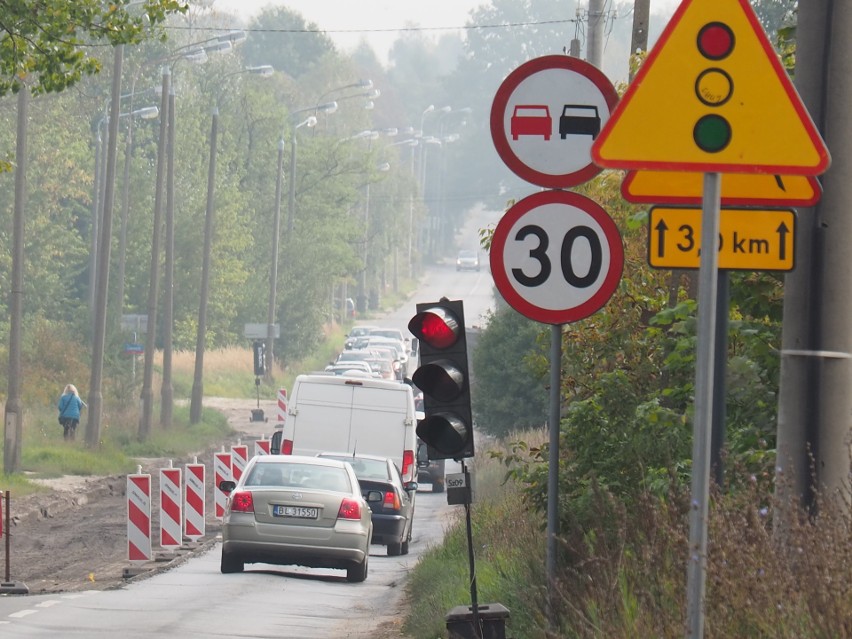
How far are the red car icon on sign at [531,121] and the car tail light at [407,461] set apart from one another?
842 inches

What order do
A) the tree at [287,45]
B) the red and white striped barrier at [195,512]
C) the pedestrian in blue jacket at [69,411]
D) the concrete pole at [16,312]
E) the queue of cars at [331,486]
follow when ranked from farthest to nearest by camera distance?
the tree at [287,45] < the pedestrian in blue jacket at [69,411] < the concrete pole at [16,312] < the red and white striped barrier at [195,512] < the queue of cars at [331,486]

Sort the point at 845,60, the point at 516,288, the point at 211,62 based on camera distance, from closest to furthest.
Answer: the point at 845,60, the point at 516,288, the point at 211,62

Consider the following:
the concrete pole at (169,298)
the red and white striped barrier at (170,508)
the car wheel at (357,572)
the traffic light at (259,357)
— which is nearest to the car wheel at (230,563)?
the car wheel at (357,572)

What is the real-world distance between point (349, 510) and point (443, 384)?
33.1 ft

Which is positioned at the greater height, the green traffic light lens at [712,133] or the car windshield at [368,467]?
the green traffic light lens at [712,133]

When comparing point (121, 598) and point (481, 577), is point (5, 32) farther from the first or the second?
point (481, 577)

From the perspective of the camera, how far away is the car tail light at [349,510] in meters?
20.6

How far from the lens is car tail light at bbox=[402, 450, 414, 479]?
1172 inches

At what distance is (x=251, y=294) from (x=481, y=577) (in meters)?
61.2

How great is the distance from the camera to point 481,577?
14.5m

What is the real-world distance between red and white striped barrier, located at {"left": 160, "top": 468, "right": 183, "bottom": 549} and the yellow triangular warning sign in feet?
60.0

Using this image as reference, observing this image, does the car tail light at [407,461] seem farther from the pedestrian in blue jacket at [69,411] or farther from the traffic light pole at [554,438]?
the traffic light pole at [554,438]

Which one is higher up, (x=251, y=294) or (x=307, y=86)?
(x=307, y=86)

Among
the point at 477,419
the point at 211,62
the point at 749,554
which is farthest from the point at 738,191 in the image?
the point at 211,62
